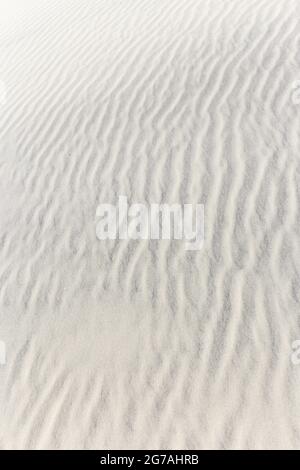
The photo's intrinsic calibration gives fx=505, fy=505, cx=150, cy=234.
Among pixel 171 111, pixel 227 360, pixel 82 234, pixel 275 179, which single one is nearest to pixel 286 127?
pixel 275 179

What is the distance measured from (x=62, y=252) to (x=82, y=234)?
9.7 inches

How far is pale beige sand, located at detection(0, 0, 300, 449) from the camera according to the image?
3.32 meters

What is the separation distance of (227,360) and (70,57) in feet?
17.0

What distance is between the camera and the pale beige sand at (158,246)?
3.32 m

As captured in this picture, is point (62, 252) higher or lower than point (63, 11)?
lower

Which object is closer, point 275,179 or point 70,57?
point 275,179

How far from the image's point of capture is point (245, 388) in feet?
10.8

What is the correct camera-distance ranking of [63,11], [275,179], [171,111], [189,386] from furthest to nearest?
[63,11] < [171,111] < [275,179] < [189,386]

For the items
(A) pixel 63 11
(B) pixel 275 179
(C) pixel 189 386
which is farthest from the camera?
(A) pixel 63 11

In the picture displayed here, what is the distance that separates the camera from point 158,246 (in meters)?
4.28

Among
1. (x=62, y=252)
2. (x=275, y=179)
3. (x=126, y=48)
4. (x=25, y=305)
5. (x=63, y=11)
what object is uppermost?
(x=63, y=11)

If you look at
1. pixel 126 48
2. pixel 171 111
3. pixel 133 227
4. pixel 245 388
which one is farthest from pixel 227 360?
pixel 126 48

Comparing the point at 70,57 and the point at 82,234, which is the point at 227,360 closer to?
the point at 82,234
